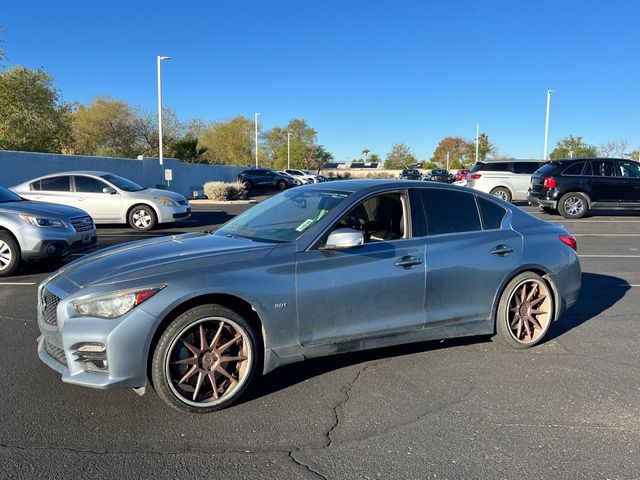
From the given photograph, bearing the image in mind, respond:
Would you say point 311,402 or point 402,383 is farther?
point 402,383

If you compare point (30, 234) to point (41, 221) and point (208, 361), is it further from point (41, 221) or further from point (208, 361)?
point (208, 361)

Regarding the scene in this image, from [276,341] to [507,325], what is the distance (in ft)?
7.57

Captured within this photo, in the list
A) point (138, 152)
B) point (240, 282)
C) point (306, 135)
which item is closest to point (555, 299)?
point (240, 282)

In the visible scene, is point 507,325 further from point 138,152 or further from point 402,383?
point 138,152

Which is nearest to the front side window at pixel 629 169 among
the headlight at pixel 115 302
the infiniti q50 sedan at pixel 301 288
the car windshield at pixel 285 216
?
the infiniti q50 sedan at pixel 301 288

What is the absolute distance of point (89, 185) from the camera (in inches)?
554

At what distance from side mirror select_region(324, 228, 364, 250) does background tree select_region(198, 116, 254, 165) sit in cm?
6708

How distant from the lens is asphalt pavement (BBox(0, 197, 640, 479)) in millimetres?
3092

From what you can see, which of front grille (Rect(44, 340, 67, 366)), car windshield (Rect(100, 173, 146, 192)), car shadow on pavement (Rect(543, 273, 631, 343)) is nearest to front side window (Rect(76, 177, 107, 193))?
car windshield (Rect(100, 173, 146, 192))

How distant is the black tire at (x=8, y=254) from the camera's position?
8.12 metres

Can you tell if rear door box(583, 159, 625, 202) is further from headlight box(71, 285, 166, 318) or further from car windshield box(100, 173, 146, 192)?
headlight box(71, 285, 166, 318)

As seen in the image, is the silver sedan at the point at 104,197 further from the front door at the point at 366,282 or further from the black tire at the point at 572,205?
the black tire at the point at 572,205

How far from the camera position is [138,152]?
5288 centimetres

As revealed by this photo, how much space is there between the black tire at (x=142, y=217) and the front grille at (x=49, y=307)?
34.8ft
